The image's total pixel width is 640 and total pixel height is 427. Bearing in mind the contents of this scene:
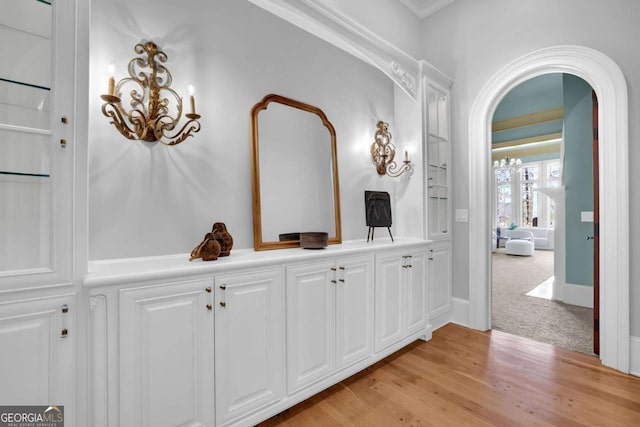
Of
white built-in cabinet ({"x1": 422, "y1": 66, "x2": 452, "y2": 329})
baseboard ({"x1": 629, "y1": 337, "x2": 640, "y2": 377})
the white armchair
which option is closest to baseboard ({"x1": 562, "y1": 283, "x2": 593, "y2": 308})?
baseboard ({"x1": 629, "y1": 337, "x2": 640, "y2": 377})

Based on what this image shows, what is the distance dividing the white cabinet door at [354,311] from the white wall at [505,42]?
1577 mm

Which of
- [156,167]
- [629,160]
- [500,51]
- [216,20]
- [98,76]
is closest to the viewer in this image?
[98,76]

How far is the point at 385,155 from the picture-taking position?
120 inches

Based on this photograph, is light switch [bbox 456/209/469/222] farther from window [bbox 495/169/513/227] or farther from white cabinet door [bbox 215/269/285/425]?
window [bbox 495/169/513/227]

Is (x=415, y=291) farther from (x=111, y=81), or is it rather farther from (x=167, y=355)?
(x=111, y=81)

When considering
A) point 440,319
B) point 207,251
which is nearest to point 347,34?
point 207,251

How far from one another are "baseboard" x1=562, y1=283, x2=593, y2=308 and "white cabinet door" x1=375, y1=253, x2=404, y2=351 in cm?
291

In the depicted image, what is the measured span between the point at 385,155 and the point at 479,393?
213 centimetres

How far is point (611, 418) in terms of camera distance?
68.9 inches

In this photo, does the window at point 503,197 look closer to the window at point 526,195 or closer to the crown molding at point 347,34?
the window at point 526,195

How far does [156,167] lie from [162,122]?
0.85ft

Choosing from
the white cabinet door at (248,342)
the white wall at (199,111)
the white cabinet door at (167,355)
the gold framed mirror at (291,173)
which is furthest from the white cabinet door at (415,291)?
the white cabinet door at (167,355)

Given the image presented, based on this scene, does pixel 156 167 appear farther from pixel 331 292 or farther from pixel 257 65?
pixel 331 292

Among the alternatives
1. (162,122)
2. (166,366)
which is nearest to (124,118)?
(162,122)
